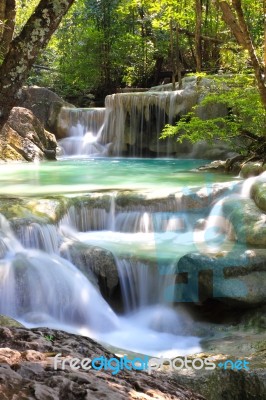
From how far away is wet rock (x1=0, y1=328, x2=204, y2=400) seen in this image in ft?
5.86

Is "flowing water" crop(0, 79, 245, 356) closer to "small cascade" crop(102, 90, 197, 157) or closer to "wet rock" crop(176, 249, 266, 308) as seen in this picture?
"wet rock" crop(176, 249, 266, 308)

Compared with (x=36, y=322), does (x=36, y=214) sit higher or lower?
higher

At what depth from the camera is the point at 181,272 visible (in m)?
6.21

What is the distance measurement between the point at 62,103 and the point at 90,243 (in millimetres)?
13577

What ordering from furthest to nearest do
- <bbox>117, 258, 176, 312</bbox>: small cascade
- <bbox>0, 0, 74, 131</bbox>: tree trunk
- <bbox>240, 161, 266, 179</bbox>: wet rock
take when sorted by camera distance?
<bbox>240, 161, 266, 179</bbox>: wet rock < <bbox>117, 258, 176, 312</bbox>: small cascade < <bbox>0, 0, 74, 131</bbox>: tree trunk

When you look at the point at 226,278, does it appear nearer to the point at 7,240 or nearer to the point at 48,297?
the point at 48,297

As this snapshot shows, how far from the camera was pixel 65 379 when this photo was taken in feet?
6.19

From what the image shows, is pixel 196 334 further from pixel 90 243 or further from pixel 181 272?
pixel 90 243

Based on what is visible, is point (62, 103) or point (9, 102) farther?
point (62, 103)

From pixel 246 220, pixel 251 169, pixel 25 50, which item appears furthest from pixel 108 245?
pixel 251 169

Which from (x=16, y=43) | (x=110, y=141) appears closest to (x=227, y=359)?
(x=16, y=43)

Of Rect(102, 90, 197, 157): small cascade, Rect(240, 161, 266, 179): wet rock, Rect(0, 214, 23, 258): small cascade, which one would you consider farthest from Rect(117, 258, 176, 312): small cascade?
Rect(102, 90, 197, 157): small cascade

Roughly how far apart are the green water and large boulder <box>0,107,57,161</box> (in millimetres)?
833

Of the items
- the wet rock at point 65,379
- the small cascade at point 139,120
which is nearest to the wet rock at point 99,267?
the wet rock at point 65,379
